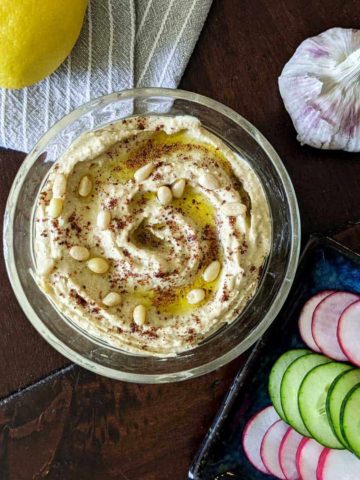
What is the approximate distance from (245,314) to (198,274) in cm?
16

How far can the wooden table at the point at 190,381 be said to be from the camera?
4.86ft

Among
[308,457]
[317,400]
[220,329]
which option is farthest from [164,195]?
[308,457]

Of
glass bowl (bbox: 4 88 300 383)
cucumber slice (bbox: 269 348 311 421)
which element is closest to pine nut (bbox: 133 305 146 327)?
glass bowl (bbox: 4 88 300 383)

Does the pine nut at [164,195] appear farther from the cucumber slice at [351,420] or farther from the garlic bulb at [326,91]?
the cucumber slice at [351,420]

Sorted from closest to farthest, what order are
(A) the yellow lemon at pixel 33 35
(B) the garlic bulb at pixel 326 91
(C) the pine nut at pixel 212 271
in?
(A) the yellow lemon at pixel 33 35 → (C) the pine nut at pixel 212 271 → (B) the garlic bulb at pixel 326 91

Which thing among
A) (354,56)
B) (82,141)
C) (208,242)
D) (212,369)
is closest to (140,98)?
(82,141)

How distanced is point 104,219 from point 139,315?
19 cm

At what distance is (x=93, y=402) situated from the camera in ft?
4.91

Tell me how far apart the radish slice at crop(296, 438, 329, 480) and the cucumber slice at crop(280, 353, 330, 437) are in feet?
0.12

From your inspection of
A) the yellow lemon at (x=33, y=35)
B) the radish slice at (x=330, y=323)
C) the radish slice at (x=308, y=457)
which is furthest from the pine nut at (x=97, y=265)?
the radish slice at (x=308, y=457)

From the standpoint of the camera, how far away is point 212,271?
132 cm

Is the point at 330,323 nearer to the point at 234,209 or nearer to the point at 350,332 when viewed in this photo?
the point at 350,332

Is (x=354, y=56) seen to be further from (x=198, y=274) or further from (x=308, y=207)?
(x=198, y=274)

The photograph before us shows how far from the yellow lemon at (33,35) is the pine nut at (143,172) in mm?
258
